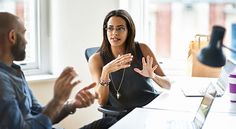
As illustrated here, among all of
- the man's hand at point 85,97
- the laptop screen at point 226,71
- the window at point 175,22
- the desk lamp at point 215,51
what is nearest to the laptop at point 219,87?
the laptop screen at point 226,71

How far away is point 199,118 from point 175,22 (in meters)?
2.22

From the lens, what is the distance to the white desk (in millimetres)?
1926

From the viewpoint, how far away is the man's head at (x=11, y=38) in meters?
1.86

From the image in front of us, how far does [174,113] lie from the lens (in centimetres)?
214

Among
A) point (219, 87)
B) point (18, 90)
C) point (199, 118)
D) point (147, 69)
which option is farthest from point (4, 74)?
point (219, 87)

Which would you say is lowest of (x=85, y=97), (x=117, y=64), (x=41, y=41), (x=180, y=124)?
(x=180, y=124)

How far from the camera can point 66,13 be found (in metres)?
3.57

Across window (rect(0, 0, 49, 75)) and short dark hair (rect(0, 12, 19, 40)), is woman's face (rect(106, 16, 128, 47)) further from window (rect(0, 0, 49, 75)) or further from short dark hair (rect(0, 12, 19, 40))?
short dark hair (rect(0, 12, 19, 40))

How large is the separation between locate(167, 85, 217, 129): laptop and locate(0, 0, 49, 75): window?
194 cm

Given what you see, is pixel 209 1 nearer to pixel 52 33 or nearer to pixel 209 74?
pixel 209 74

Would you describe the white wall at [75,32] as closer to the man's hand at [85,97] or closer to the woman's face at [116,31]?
the woman's face at [116,31]

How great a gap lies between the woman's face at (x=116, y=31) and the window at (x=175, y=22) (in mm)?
857

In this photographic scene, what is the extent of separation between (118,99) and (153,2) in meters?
1.48

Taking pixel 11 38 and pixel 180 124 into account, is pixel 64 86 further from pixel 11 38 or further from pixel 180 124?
pixel 180 124
